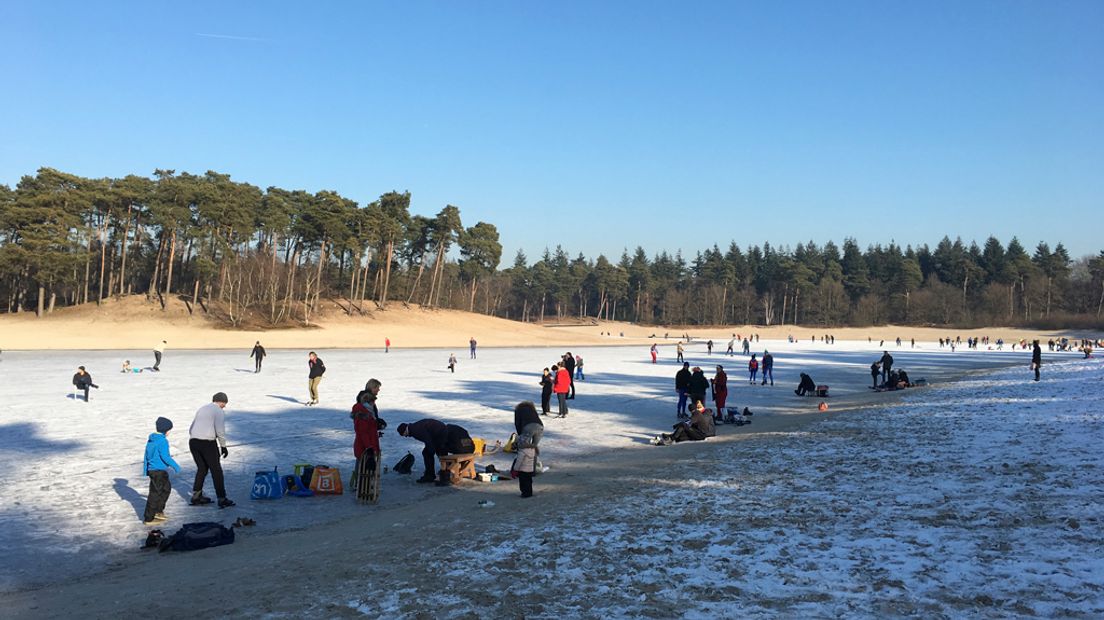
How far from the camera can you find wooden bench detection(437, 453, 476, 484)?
11.7 metres

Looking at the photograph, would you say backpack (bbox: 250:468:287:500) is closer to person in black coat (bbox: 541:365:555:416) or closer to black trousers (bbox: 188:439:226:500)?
black trousers (bbox: 188:439:226:500)

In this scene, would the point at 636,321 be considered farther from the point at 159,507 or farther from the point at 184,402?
the point at 159,507

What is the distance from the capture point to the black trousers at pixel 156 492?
9.07 meters

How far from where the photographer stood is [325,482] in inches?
435

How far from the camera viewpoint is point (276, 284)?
7606cm

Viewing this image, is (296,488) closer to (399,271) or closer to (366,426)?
(366,426)

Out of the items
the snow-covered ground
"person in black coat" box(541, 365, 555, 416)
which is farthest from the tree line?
the snow-covered ground

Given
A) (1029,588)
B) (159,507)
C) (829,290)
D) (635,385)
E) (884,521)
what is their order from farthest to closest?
1. (829,290)
2. (635,385)
3. (159,507)
4. (884,521)
5. (1029,588)

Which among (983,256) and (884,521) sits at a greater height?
(983,256)

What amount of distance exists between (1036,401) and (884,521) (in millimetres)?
12903

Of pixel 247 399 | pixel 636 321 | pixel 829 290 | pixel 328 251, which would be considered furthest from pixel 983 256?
pixel 247 399

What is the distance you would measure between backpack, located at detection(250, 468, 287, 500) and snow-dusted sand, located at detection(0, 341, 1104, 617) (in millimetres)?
307

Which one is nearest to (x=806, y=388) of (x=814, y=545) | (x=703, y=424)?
(x=703, y=424)

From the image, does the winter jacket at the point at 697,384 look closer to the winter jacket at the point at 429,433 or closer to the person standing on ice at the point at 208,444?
the winter jacket at the point at 429,433
